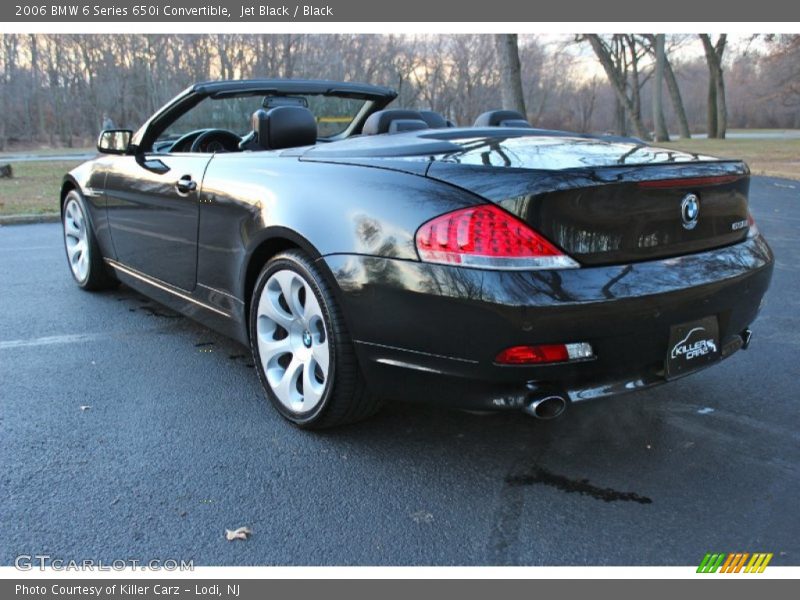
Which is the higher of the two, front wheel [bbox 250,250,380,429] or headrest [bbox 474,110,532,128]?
headrest [bbox 474,110,532,128]

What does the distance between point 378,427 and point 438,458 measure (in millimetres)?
369

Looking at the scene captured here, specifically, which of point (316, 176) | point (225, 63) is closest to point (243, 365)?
point (316, 176)

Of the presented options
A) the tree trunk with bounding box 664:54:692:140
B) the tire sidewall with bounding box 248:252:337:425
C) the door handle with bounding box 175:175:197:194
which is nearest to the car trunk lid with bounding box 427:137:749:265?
the tire sidewall with bounding box 248:252:337:425

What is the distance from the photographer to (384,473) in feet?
8.45

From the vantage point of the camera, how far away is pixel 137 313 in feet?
15.5

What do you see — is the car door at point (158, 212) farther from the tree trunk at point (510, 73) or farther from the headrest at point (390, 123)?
the tree trunk at point (510, 73)

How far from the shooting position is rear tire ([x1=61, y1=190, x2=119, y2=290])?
194 inches

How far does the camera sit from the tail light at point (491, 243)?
2.23 metres

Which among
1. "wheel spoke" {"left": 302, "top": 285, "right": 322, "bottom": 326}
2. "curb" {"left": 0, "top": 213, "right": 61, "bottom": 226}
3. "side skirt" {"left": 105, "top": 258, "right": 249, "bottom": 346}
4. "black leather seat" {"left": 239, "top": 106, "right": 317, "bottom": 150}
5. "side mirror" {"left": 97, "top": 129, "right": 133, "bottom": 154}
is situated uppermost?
"black leather seat" {"left": 239, "top": 106, "right": 317, "bottom": 150}

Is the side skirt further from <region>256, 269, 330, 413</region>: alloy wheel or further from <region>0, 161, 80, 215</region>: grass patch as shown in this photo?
<region>0, 161, 80, 215</region>: grass patch

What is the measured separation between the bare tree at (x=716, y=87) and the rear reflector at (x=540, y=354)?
1645 inches

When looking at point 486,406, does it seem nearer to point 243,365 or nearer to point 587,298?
point 587,298

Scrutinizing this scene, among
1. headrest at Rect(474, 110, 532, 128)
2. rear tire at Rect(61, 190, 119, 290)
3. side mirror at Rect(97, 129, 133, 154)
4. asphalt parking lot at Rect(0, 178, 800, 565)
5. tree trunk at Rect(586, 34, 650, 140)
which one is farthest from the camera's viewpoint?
tree trunk at Rect(586, 34, 650, 140)

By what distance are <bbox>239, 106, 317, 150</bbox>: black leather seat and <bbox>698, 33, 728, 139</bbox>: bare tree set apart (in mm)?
40717
